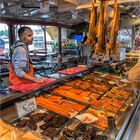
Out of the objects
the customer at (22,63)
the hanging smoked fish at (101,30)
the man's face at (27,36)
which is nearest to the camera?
the customer at (22,63)

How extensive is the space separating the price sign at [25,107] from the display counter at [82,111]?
1.5 inches

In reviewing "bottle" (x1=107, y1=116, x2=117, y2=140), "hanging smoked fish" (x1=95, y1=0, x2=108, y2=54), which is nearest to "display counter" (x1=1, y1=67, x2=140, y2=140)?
"bottle" (x1=107, y1=116, x2=117, y2=140)

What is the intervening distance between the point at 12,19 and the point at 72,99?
18.5 ft

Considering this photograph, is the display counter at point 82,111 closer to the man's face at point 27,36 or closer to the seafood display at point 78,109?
the seafood display at point 78,109

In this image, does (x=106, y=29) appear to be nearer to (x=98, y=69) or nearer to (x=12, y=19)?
(x=98, y=69)

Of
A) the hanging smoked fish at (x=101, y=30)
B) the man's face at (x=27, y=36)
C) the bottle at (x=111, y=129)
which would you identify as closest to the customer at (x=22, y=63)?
the man's face at (x=27, y=36)

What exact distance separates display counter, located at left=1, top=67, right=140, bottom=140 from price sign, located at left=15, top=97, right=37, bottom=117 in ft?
0.13

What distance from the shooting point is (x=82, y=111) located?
197 centimetres

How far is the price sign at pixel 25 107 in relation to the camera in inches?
68.2

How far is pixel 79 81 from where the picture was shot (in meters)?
3.00

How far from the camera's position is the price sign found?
1731 millimetres

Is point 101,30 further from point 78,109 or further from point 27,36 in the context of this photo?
point 78,109

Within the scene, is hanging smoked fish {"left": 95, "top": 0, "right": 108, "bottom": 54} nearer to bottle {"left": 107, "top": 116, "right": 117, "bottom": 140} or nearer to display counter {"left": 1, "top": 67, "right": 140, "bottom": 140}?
display counter {"left": 1, "top": 67, "right": 140, "bottom": 140}

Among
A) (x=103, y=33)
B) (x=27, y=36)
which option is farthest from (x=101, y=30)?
(x=27, y=36)
